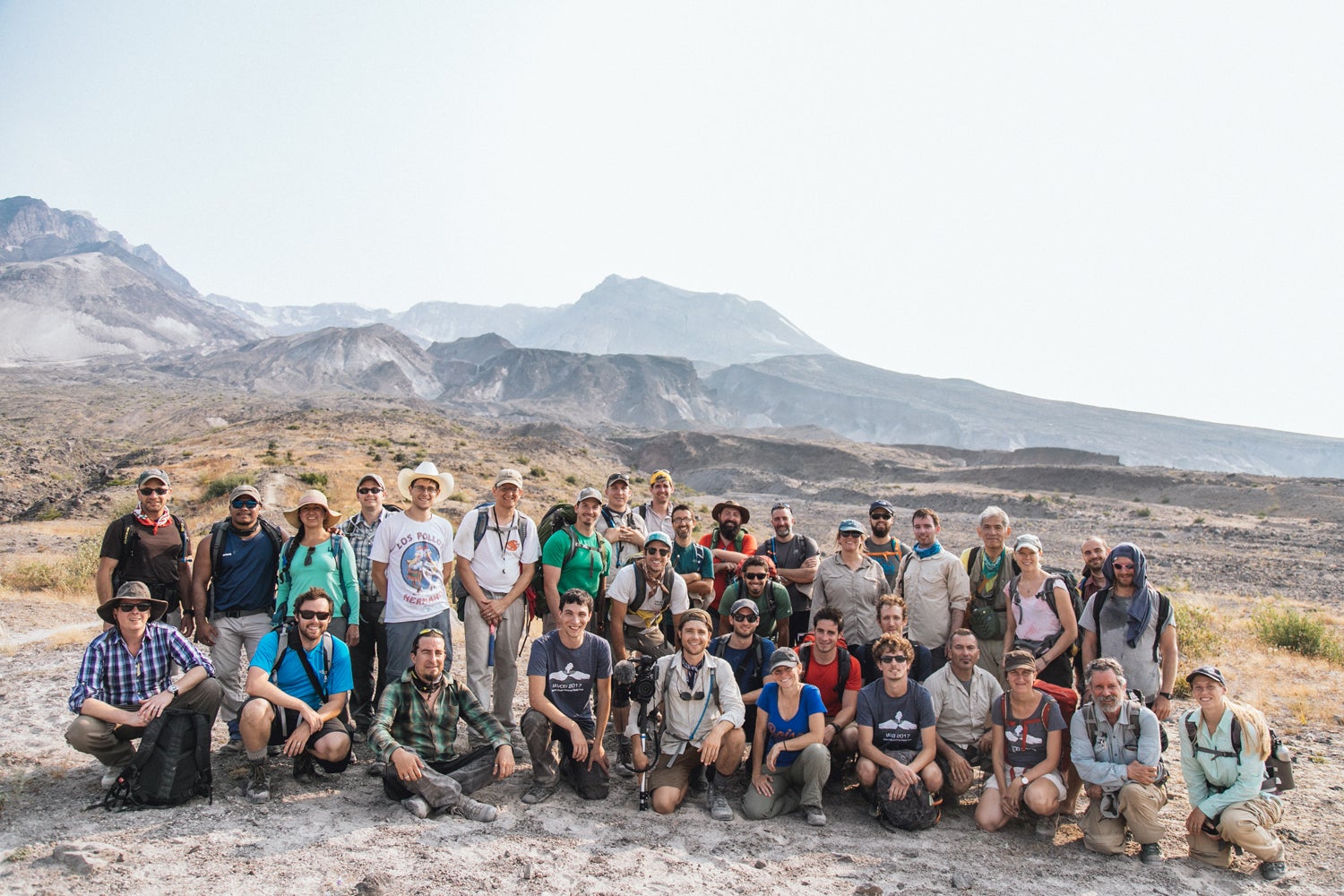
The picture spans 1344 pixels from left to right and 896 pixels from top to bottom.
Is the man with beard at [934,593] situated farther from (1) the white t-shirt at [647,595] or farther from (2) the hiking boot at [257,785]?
(2) the hiking boot at [257,785]

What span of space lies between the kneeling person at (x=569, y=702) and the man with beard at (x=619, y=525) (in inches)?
38.6

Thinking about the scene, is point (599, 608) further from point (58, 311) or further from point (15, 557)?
point (58, 311)

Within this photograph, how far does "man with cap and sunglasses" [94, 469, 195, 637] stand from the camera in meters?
5.29

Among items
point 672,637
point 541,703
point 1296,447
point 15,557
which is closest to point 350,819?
point 541,703

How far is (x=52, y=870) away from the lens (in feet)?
12.5

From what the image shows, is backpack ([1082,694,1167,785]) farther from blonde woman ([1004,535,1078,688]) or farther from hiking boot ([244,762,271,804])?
hiking boot ([244,762,271,804])

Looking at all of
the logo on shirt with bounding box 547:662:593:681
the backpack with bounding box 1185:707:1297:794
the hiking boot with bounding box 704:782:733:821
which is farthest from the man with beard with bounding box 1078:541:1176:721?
the logo on shirt with bounding box 547:662:593:681

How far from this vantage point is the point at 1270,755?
14.8 feet

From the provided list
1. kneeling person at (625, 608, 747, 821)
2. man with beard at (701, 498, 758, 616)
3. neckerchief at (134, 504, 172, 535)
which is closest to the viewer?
A: kneeling person at (625, 608, 747, 821)

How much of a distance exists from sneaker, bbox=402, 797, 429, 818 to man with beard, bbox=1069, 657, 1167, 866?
160 inches

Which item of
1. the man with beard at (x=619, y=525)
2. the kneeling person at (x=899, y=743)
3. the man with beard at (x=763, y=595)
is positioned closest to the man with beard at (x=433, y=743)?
the man with beard at (x=619, y=525)

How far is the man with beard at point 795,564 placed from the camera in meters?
6.37

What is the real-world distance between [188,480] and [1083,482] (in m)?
49.0

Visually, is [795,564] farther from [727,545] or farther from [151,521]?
[151,521]
